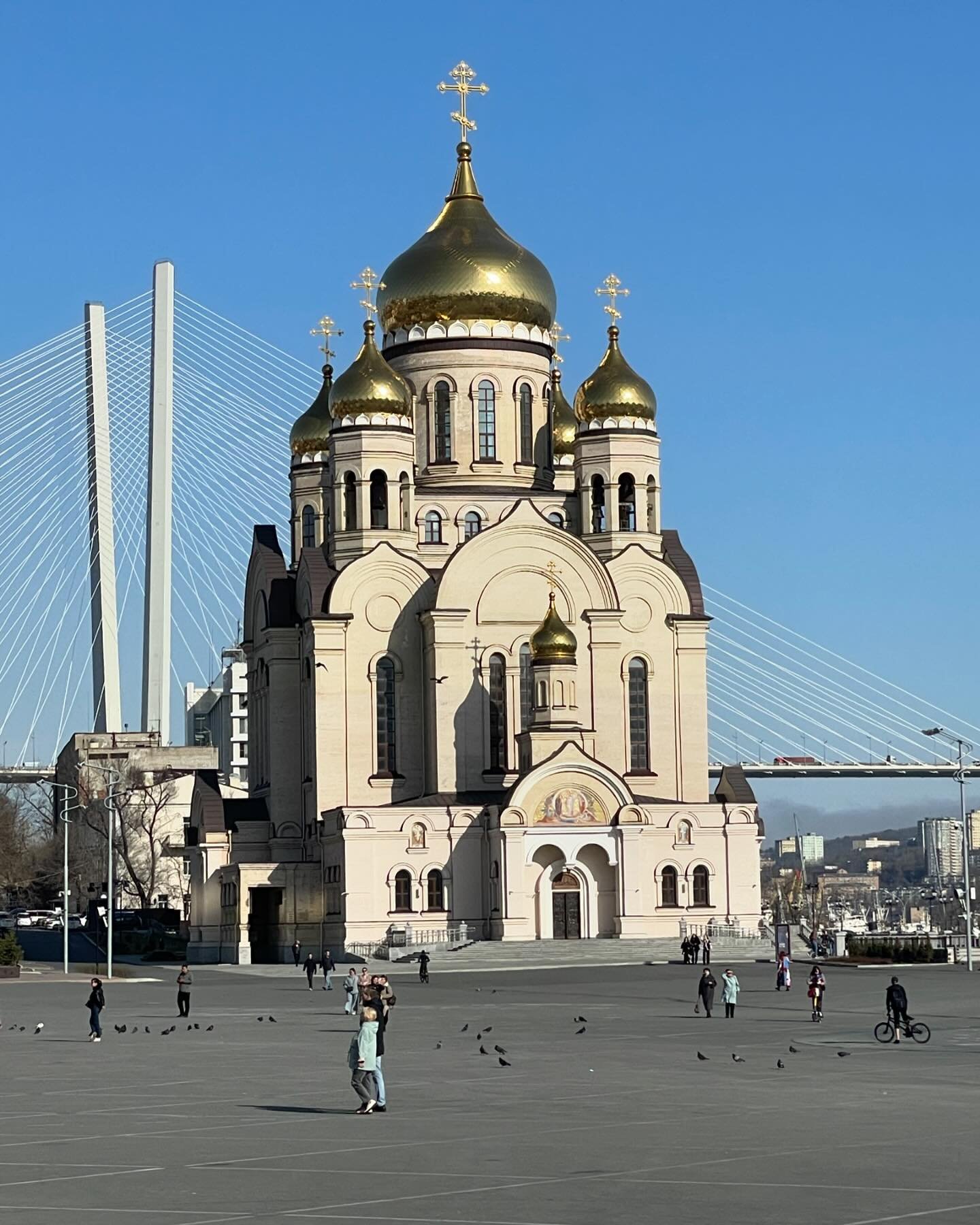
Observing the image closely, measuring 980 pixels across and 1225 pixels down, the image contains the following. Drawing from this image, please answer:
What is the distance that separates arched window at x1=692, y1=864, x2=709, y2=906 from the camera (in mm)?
62844

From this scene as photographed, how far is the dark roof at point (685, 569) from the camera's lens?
66.2 m

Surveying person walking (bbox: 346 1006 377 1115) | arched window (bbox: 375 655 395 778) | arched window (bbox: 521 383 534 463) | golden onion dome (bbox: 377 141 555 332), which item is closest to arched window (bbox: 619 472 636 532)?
arched window (bbox: 521 383 534 463)

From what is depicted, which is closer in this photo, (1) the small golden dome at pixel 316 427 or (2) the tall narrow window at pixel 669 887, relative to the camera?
(2) the tall narrow window at pixel 669 887

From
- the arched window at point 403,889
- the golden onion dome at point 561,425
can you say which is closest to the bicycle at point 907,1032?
the arched window at point 403,889

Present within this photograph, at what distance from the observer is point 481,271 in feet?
218

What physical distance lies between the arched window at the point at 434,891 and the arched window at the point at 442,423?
12.9 meters

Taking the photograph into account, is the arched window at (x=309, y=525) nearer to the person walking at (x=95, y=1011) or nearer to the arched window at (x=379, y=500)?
the arched window at (x=379, y=500)

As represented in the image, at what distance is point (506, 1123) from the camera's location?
800 inches

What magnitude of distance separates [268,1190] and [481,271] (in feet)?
172

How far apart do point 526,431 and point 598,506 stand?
324 cm

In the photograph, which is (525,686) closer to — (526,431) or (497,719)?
(497,719)

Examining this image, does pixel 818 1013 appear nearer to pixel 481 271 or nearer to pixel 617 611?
pixel 617 611

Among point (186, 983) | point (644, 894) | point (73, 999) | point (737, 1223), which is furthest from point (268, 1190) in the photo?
point (644, 894)

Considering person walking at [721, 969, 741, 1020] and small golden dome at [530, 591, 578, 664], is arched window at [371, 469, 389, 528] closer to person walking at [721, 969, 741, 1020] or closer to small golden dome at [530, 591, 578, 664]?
small golden dome at [530, 591, 578, 664]
